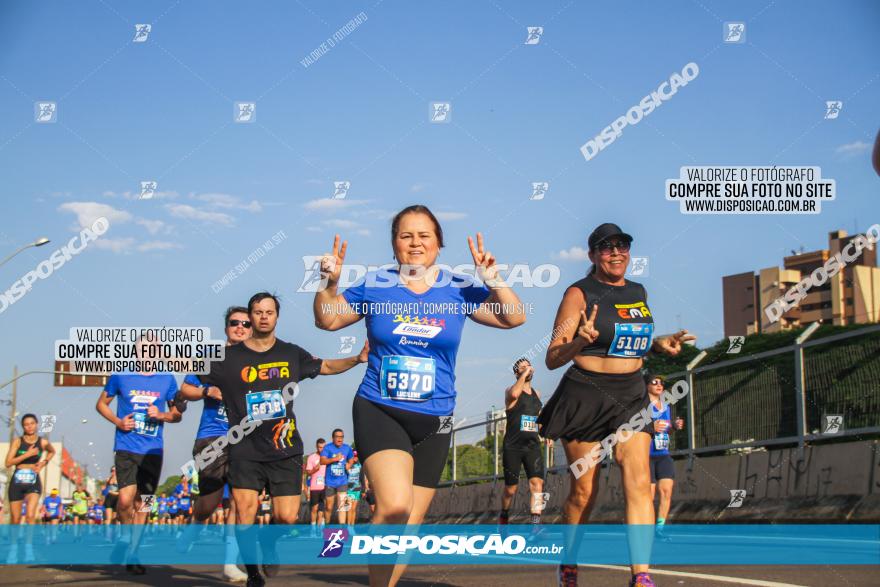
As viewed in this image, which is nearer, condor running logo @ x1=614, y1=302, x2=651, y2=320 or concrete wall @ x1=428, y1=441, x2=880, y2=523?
condor running logo @ x1=614, y1=302, x2=651, y2=320

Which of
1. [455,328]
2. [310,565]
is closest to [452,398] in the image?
[455,328]

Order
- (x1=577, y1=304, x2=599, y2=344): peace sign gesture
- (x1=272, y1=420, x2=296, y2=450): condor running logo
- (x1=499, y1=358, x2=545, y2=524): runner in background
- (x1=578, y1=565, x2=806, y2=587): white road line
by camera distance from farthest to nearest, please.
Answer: (x1=499, y1=358, x2=545, y2=524): runner in background → (x1=272, y1=420, x2=296, y2=450): condor running logo → (x1=578, y1=565, x2=806, y2=587): white road line → (x1=577, y1=304, x2=599, y2=344): peace sign gesture

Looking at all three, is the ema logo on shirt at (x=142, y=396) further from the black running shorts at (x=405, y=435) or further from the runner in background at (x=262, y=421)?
the black running shorts at (x=405, y=435)

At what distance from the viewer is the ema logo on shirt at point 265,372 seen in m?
8.60

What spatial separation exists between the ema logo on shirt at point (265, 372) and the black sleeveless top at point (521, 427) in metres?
6.38

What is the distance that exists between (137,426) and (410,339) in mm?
6693

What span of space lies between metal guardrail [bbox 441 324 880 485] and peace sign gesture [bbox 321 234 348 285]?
8815 millimetres

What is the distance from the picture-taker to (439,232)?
20.2ft

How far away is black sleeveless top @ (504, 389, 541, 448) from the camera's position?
48.0ft

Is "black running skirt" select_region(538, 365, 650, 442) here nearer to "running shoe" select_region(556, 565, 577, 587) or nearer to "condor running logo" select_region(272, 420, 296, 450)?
"running shoe" select_region(556, 565, 577, 587)

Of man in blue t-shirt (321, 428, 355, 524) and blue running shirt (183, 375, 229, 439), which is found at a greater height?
blue running shirt (183, 375, 229, 439)

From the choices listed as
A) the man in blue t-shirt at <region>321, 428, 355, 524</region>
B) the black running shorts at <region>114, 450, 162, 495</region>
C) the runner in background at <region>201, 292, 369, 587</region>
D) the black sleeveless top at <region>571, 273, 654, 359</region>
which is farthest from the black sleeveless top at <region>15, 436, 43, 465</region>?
the black sleeveless top at <region>571, 273, 654, 359</region>

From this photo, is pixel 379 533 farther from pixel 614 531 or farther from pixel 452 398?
pixel 614 531

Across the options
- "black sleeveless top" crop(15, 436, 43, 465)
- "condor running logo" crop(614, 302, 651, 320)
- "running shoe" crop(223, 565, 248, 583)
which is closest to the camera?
"condor running logo" crop(614, 302, 651, 320)
